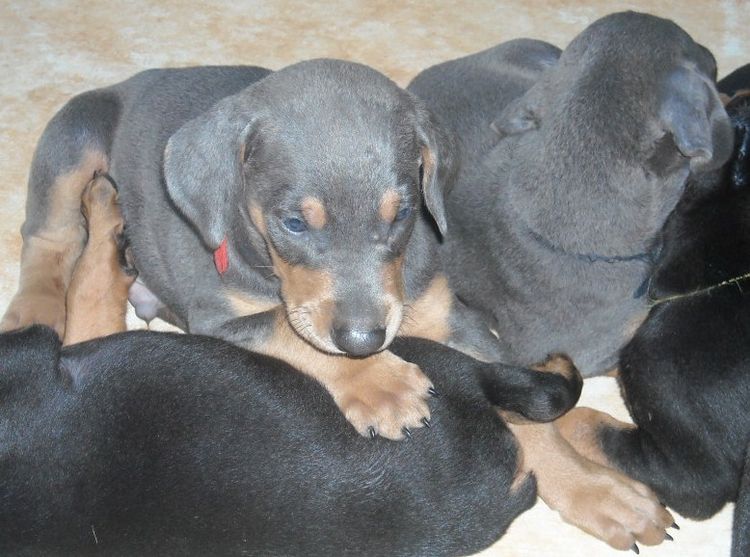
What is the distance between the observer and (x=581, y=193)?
442 cm

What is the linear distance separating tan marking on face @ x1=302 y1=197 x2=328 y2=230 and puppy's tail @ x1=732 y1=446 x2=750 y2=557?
185 centimetres

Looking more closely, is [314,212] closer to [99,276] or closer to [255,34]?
[99,276]

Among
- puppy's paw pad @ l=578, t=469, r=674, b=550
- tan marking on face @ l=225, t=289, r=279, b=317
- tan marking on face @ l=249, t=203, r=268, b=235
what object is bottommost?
puppy's paw pad @ l=578, t=469, r=674, b=550

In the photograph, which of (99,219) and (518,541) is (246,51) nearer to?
(99,219)

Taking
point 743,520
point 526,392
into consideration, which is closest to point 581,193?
point 526,392

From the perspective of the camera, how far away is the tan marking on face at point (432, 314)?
4.54 meters

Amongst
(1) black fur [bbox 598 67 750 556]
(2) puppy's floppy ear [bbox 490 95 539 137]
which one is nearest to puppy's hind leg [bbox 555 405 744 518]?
(1) black fur [bbox 598 67 750 556]

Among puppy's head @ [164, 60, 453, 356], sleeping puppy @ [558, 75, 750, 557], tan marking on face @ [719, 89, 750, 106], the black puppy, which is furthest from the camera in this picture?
tan marking on face @ [719, 89, 750, 106]

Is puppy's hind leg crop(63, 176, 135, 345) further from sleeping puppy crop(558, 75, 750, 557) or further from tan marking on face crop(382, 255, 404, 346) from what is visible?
sleeping puppy crop(558, 75, 750, 557)

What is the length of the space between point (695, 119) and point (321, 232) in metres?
1.57

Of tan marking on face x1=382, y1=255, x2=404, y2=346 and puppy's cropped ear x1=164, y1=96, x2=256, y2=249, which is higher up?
puppy's cropped ear x1=164, y1=96, x2=256, y2=249

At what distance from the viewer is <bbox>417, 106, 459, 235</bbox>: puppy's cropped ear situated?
13.5 ft

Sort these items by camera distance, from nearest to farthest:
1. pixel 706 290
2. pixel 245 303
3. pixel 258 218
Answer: pixel 258 218, pixel 706 290, pixel 245 303

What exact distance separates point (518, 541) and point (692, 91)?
79.2 inches
